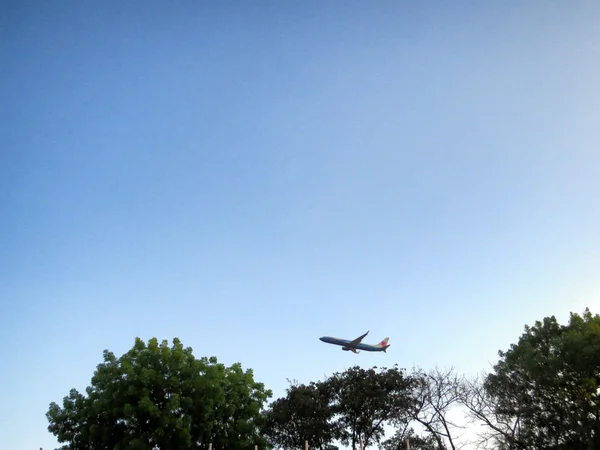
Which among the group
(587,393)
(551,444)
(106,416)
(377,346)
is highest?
(377,346)

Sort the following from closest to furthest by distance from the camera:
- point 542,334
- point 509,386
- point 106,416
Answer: point 106,416 < point 509,386 < point 542,334

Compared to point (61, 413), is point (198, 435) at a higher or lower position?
lower

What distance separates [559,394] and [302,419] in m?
15.4

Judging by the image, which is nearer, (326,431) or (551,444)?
(551,444)

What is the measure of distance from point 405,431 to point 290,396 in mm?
7795

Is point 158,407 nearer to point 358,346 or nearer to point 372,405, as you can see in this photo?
point 372,405

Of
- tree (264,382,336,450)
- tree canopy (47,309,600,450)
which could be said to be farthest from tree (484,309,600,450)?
tree (264,382,336,450)

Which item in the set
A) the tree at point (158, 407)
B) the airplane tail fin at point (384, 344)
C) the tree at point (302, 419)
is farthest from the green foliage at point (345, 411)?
the airplane tail fin at point (384, 344)

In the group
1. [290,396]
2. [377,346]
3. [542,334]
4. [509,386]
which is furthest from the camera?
[377,346]

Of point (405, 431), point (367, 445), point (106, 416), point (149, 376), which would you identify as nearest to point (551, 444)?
point (405, 431)

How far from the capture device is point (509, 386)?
26797 millimetres

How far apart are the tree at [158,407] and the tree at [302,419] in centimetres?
564

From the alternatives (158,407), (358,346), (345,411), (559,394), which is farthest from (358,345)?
(158,407)

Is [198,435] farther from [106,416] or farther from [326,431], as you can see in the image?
[326,431]
